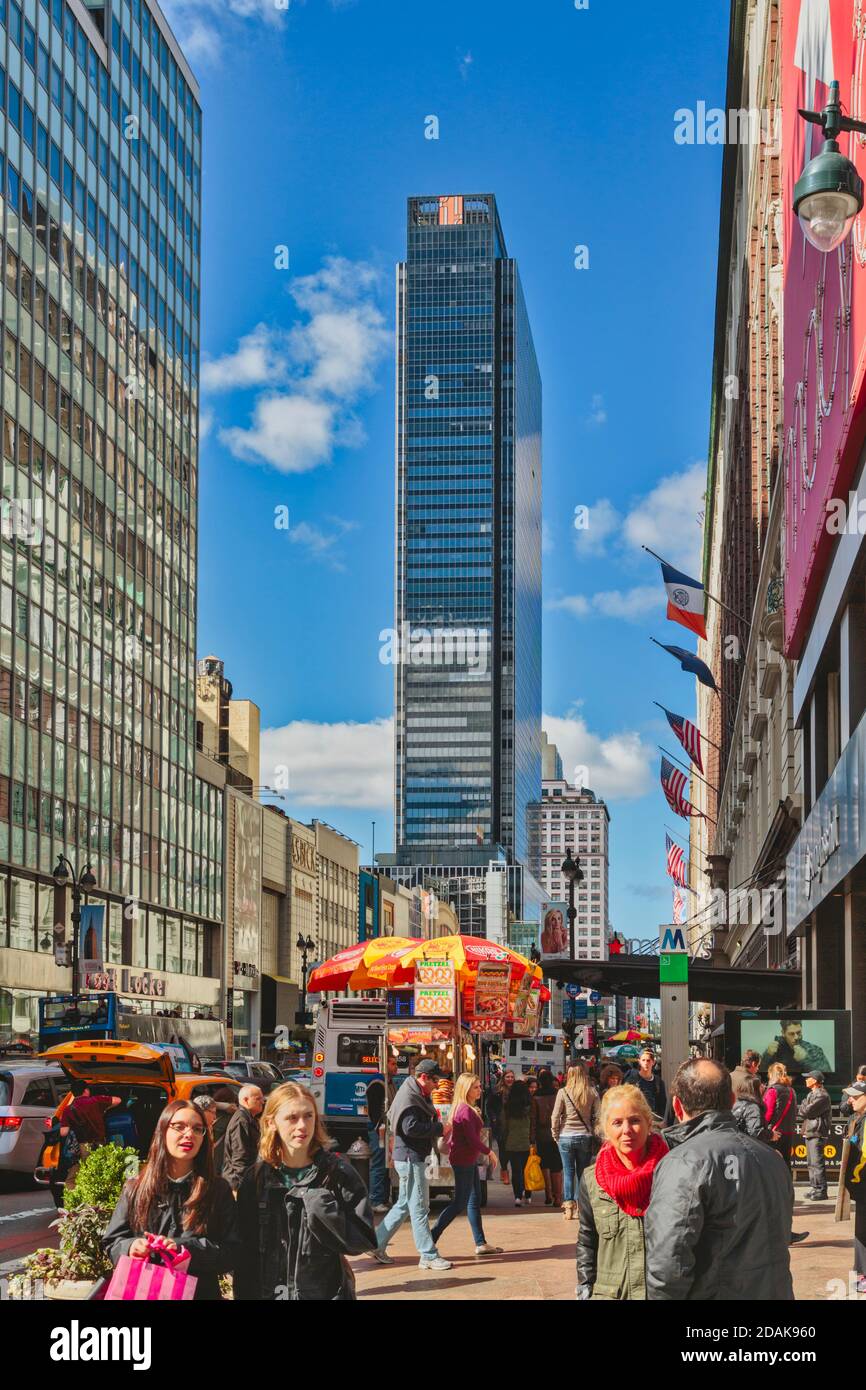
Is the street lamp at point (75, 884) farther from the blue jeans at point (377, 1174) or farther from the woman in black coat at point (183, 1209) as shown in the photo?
the woman in black coat at point (183, 1209)

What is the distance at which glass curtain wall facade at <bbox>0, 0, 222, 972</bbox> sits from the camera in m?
60.2

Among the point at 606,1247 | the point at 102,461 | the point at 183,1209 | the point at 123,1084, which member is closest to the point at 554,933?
the point at 123,1084

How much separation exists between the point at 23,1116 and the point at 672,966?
9391 mm

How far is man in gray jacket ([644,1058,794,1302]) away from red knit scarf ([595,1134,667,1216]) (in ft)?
3.11

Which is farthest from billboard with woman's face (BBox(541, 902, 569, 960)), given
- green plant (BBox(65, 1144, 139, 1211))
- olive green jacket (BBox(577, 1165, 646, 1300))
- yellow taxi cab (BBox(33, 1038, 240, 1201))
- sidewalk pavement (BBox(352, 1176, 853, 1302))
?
olive green jacket (BBox(577, 1165, 646, 1300))

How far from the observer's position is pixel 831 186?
36.1ft

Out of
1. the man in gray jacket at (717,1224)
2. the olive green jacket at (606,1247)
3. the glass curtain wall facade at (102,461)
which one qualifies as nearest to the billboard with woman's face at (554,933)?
the glass curtain wall facade at (102,461)

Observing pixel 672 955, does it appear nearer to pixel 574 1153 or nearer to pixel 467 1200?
A: pixel 574 1153

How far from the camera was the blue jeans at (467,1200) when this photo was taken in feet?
50.4

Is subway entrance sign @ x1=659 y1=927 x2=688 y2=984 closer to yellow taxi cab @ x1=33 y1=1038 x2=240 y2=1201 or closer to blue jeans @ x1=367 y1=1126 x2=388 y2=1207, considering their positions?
blue jeans @ x1=367 y1=1126 x2=388 y2=1207

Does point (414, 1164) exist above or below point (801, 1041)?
below

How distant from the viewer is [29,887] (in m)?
59.6
